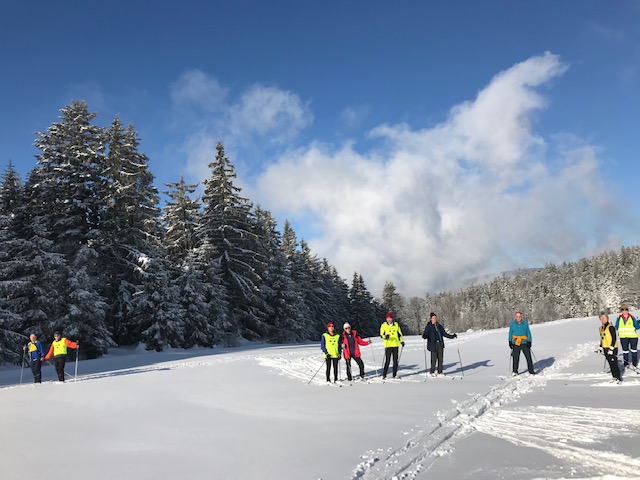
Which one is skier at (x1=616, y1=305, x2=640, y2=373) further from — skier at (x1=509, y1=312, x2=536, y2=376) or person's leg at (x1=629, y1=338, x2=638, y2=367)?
skier at (x1=509, y1=312, x2=536, y2=376)

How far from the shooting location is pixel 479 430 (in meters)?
6.69

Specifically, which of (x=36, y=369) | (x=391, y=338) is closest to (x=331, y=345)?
(x=391, y=338)

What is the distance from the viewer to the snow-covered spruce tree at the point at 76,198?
23.0 meters

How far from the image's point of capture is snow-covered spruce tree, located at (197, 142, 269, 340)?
3344cm

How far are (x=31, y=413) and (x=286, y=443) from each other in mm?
5902

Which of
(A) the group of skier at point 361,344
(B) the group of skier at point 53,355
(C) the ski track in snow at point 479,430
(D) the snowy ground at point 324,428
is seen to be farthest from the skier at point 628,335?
(B) the group of skier at point 53,355

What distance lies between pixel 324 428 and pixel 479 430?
2.36 metres

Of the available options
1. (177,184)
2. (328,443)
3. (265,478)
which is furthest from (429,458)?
(177,184)

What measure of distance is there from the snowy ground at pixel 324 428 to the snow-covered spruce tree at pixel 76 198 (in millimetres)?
10644

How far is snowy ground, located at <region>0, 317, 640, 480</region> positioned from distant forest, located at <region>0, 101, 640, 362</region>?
33.4 feet

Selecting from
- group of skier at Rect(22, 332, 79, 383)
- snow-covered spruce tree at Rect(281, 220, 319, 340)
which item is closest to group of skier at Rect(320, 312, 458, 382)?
group of skier at Rect(22, 332, 79, 383)

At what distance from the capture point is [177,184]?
1324 inches

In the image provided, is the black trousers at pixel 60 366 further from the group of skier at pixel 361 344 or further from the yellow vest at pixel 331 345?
the yellow vest at pixel 331 345

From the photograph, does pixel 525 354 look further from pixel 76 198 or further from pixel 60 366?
pixel 76 198
